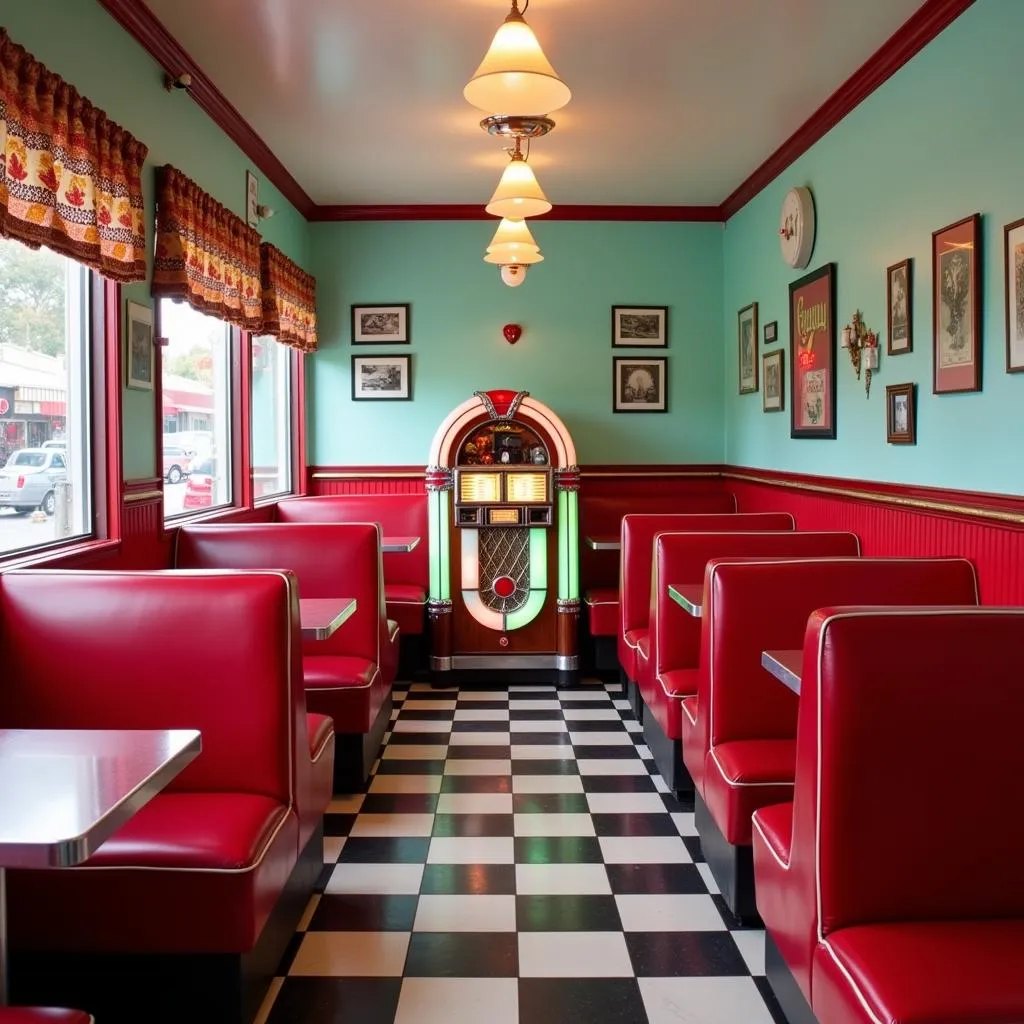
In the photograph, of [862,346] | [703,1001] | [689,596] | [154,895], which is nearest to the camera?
[154,895]

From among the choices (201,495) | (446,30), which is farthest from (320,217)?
(446,30)

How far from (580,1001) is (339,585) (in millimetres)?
2461

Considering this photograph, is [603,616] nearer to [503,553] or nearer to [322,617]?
[503,553]

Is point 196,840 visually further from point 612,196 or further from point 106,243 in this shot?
point 612,196

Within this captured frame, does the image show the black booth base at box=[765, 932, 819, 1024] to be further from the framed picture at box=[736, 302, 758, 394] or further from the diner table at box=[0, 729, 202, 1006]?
the framed picture at box=[736, 302, 758, 394]

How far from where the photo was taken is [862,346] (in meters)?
5.14

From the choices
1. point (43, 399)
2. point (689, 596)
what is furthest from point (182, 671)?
point (689, 596)

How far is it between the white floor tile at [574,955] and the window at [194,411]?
9.22 ft

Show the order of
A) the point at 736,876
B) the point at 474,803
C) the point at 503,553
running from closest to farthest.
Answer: the point at 736,876
the point at 474,803
the point at 503,553

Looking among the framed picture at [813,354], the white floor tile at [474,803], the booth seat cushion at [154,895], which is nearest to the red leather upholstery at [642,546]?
the framed picture at [813,354]

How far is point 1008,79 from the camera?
148 inches

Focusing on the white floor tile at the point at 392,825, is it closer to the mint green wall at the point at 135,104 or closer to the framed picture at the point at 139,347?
the mint green wall at the point at 135,104

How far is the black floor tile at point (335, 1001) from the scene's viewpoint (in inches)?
105

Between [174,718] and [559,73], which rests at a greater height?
[559,73]
